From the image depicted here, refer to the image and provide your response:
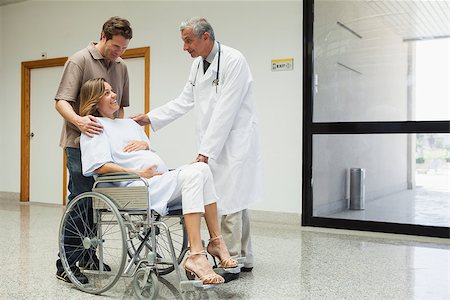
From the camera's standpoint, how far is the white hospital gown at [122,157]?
242 cm

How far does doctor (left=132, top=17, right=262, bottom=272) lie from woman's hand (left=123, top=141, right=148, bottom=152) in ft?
0.96

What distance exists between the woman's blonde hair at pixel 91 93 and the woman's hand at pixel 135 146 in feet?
0.87

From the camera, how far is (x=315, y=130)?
16.1ft

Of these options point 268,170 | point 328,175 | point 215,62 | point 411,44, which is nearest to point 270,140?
point 268,170

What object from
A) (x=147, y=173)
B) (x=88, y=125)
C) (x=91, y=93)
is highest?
(x=91, y=93)

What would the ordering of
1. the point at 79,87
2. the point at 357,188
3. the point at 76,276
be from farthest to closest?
the point at 357,188 < the point at 79,87 < the point at 76,276

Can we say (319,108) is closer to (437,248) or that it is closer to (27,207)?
(437,248)

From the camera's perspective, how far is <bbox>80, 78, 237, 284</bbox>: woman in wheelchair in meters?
2.36

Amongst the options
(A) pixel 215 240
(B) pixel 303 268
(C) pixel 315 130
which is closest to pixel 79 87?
(A) pixel 215 240

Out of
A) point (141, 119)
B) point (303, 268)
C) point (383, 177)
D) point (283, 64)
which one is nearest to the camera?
point (141, 119)

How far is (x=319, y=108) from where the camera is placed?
4.98 metres

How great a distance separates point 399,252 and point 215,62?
2006 millimetres

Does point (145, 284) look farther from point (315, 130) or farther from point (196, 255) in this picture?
point (315, 130)

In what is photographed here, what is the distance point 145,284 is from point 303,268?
3.95 feet
